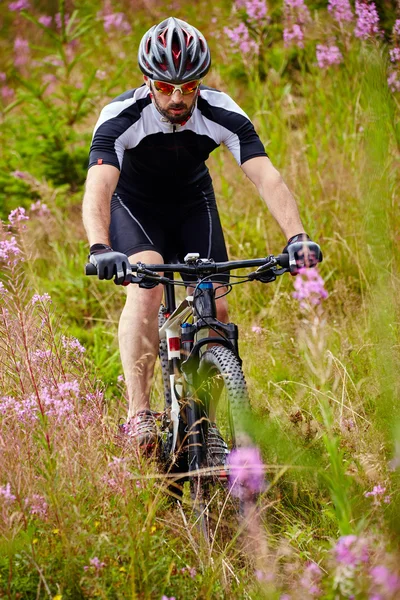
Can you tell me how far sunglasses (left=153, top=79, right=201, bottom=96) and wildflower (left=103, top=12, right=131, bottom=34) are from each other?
24.6 feet

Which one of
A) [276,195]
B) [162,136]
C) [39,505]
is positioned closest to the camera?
[39,505]

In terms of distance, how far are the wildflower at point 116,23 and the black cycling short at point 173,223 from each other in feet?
23.5

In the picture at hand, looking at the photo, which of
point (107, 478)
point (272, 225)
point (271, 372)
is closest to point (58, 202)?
point (272, 225)

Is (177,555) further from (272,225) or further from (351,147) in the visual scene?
(351,147)

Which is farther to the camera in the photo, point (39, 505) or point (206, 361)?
point (206, 361)

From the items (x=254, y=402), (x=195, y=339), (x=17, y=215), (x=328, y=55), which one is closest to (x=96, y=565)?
(x=195, y=339)

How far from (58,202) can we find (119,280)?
15.8ft

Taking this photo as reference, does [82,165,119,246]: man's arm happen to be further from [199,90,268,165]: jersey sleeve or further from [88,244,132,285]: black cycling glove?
[199,90,268,165]: jersey sleeve

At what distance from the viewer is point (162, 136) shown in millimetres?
4023

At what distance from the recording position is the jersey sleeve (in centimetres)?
402

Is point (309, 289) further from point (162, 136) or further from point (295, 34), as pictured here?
point (295, 34)

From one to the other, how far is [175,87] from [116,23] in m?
7.65

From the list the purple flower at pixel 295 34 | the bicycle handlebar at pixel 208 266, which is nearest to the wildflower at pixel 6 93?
the purple flower at pixel 295 34

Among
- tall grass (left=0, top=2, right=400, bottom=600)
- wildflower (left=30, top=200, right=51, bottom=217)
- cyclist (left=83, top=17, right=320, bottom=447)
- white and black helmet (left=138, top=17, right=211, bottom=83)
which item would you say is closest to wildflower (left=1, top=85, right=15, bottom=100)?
tall grass (left=0, top=2, right=400, bottom=600)
